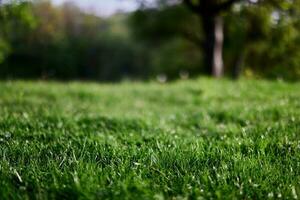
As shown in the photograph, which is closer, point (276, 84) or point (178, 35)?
point (276, 84)

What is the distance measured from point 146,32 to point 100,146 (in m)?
30.5

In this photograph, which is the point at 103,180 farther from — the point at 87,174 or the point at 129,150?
the point at 129,150

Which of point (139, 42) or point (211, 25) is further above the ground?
point (211, 25)

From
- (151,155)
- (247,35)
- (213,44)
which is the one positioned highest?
(247,35)

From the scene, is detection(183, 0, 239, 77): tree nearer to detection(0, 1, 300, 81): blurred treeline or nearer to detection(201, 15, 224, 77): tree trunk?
detection(201, 15, 224, 77): tree trunk

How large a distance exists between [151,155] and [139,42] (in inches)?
1412

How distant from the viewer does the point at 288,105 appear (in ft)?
31.4

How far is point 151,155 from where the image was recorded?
5.09m

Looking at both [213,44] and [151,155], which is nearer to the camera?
[151,155]

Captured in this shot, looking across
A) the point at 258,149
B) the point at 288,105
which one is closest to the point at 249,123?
the point at 288,105

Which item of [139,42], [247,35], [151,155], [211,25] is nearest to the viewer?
[151,155]

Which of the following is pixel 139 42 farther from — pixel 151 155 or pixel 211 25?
pixel 151 155

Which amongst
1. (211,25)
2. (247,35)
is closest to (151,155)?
(211,25)

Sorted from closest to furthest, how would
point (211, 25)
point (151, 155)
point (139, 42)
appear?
point (151, 155) → point (211, 25) → point (139, 42)
